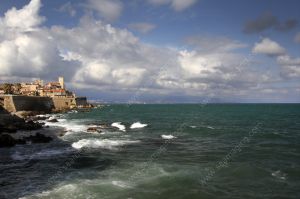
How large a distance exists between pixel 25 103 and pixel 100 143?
212 feet

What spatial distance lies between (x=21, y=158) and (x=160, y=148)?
14879mm

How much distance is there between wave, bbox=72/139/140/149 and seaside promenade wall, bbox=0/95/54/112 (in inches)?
2155

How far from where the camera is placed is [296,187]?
2266cm

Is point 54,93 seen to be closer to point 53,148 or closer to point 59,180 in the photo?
point 53,148

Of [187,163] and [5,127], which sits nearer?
[187,163]

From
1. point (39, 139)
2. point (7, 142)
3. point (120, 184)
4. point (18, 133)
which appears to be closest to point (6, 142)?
point (7, 142)

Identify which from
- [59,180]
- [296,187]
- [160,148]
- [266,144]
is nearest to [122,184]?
[59,180]

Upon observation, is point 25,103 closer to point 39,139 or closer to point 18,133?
point 18,133

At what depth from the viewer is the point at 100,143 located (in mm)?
40469

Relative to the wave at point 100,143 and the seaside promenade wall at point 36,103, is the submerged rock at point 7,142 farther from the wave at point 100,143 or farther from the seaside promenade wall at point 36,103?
the seaside promenade wall at point 36,103

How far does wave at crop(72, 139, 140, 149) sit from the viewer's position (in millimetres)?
38188

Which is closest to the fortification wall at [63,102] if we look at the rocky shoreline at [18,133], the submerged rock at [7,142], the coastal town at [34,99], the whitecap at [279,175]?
the coastal town at [34,99]

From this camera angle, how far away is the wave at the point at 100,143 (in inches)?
1503

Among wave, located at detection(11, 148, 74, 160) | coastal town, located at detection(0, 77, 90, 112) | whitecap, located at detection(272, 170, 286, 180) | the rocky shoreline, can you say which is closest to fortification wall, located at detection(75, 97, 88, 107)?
coastal town, located at detection(0, 77, 90, 112)
